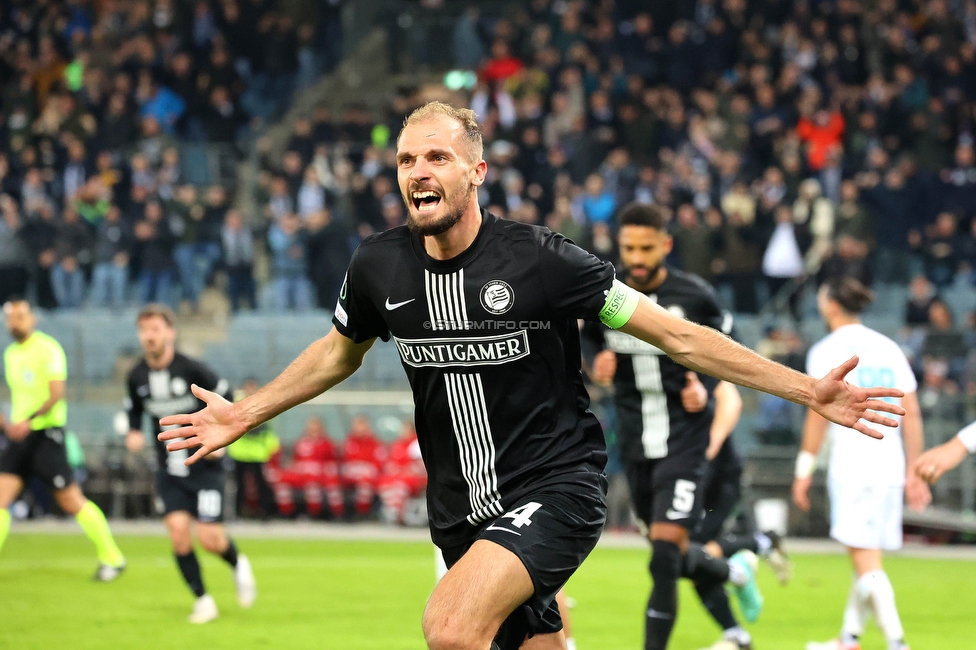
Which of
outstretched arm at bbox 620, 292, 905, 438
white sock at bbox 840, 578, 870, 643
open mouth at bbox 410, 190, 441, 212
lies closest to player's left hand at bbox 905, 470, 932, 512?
white sock at bbox 840, 578, 870, 643

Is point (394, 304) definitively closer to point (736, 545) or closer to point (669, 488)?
point (669, 488)

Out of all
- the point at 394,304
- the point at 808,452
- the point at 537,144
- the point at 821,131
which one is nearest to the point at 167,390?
the point at 808,452

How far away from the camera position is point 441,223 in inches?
189

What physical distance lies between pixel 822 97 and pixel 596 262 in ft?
57.0

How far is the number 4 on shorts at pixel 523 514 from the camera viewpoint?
484 cm

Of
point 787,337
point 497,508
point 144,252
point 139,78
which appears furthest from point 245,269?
point 497,508

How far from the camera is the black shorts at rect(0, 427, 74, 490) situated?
1200 centimetres

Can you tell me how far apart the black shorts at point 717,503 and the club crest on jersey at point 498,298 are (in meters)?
4.57

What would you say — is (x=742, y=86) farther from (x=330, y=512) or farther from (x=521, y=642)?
(x=521, y=642)

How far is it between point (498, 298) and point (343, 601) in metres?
7.24

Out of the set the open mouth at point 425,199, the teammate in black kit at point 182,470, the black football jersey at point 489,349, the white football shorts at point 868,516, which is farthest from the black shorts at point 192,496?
the open mouth at point 425,199

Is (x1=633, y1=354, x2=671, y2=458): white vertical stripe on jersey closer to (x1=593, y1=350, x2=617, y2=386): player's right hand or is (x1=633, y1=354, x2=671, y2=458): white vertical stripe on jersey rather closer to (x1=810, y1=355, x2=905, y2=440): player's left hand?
(x1=593, y1=350, x2=617, y2=386): player's right hand

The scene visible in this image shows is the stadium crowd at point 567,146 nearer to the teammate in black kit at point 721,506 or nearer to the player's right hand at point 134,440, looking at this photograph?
the teammate in black kit at point 721,506

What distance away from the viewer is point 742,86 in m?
21.6
